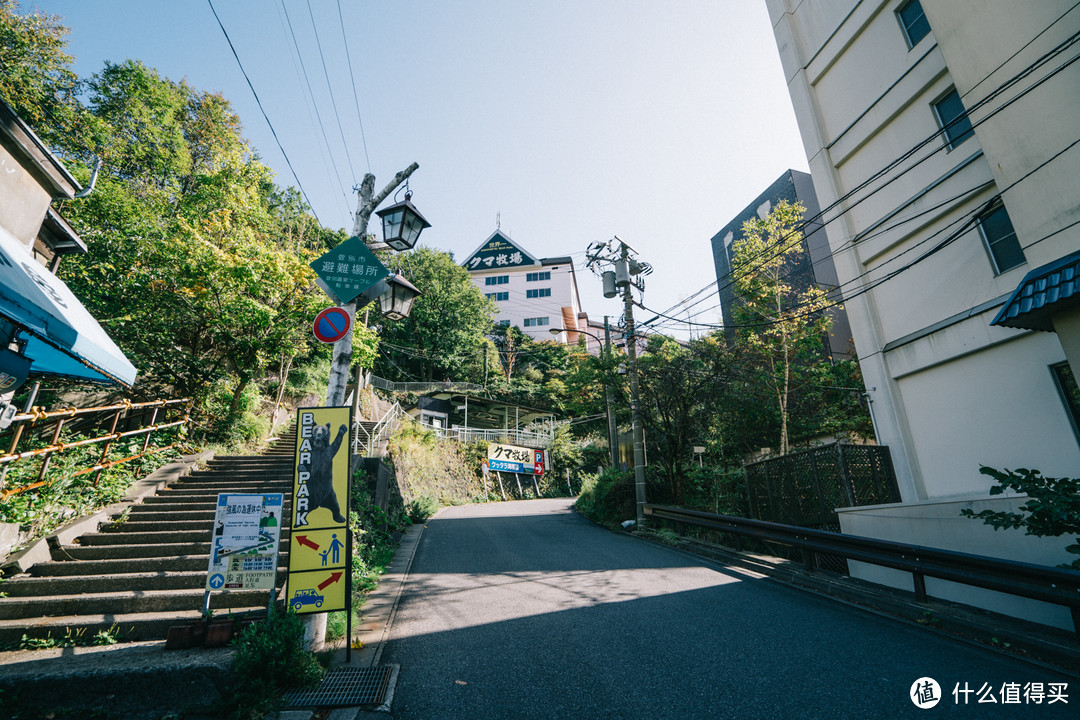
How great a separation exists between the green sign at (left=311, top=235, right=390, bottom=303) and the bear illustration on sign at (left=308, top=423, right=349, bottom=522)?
1705 millimetres

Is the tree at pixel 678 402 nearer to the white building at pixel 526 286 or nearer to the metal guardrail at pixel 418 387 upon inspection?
the metal guardrail at pixel 418 387

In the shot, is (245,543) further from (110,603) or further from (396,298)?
(396,298)

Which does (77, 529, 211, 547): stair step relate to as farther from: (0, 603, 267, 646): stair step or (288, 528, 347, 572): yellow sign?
(288, 528, 347, 572): yellow sign

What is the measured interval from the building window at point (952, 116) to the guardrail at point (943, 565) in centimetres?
749

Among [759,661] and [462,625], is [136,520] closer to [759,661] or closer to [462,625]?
[462,625]

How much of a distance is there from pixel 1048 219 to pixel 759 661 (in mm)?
7370

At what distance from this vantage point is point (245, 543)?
A: 4516 mm

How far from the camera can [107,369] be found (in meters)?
5.37

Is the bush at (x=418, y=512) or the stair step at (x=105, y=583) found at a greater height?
the bush at (x=418, y=512)

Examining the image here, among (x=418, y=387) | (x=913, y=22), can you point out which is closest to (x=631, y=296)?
(x=913, y=22)

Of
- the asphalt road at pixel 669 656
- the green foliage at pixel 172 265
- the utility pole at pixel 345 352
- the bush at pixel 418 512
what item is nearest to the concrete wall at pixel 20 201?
the green foliage at pixel 172 265

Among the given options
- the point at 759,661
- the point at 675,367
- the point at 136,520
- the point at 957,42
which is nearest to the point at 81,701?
the point at 136,520

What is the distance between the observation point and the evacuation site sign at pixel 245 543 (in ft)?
14.5

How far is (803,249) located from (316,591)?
84.9 feet
